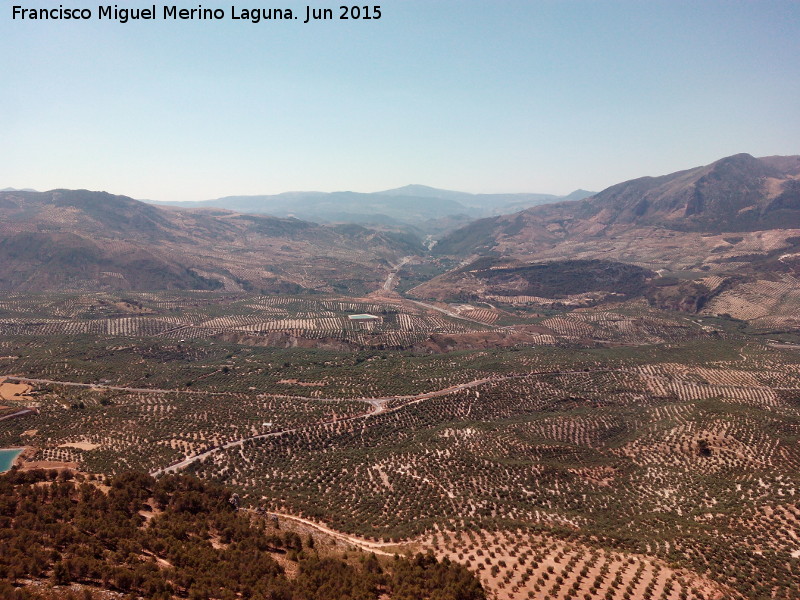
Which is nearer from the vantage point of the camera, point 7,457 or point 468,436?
point 7,457

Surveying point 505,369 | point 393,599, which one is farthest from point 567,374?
point 393,599

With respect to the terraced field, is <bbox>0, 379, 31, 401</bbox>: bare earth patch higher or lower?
higher

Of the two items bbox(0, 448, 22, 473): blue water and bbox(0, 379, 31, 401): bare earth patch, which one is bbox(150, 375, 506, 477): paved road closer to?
bbox(0, 448, 22, 473): blue water

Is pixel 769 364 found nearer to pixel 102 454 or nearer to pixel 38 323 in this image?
pixel 102 454

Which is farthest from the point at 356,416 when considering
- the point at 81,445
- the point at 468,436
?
the point at 81,445

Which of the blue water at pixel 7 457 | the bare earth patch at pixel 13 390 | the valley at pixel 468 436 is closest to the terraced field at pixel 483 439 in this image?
the valley at pixel 468 436

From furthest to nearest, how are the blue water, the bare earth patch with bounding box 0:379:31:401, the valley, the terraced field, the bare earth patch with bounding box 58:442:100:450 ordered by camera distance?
the bare earth patch with bounding box 0:379:31:401 < the bare earth patch with bounding box 58:442:100:450 < the blue water < the valley < the terraced field

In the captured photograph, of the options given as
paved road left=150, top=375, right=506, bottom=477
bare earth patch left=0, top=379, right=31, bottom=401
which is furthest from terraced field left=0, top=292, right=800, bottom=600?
bare earth patch left=0, top=379, right=31, bottom=401

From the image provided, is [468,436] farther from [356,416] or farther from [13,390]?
[13,390]
